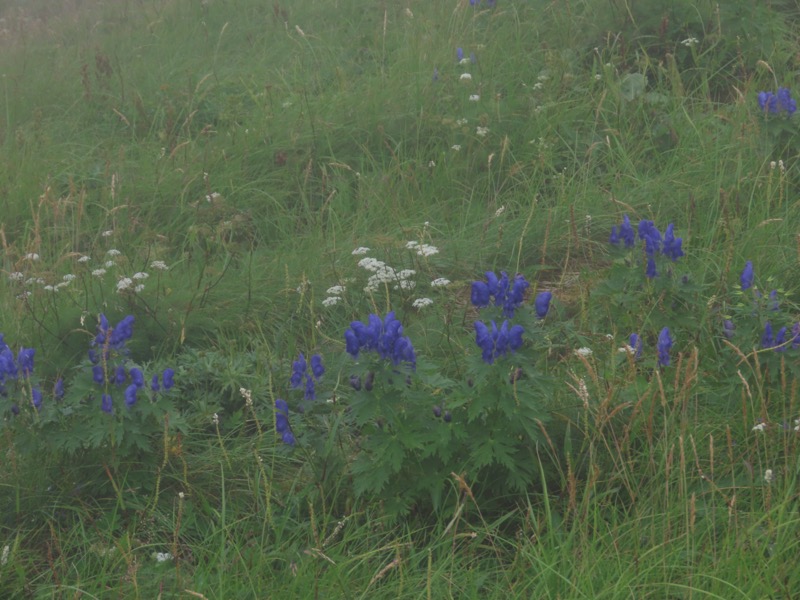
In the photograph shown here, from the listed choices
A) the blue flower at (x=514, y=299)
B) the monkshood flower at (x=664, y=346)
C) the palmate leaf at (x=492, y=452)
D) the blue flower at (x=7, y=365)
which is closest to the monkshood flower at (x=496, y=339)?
the blue flower at (x=514, y=299)

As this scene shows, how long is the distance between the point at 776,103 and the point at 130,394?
335 centimetres

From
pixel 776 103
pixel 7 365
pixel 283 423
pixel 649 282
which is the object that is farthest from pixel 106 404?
pixel 776 103

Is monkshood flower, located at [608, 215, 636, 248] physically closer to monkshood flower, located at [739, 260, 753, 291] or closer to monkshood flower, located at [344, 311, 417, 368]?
monkshood flower, located at [739, 260, 753, 291]

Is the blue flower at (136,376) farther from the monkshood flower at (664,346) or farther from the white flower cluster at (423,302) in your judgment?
the monkshood flower at (664,346)

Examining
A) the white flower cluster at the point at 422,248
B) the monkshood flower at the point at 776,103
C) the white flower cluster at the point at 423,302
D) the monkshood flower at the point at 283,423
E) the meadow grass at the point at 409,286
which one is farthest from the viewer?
the monkshood flower at the point at 776,103

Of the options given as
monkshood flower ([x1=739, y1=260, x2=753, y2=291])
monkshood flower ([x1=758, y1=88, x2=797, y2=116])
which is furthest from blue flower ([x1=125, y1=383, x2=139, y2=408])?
monkshood flower ([x1=758, y1=88, x2=797, y2=116])

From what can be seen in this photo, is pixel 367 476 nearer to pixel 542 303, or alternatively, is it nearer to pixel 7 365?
pixel 542 303

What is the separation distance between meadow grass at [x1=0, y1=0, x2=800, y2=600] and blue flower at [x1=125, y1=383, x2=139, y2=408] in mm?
68

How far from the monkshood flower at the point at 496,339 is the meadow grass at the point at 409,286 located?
3.1 inches

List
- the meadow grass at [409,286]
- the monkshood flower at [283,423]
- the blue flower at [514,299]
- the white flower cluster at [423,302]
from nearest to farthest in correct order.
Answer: the meadow grass at [409,286], the blue flower at [514,299], the monkshood flower at [283,423], the white flower cluster at [423,302]

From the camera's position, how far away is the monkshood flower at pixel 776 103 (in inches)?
185

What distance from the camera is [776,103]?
187 inches

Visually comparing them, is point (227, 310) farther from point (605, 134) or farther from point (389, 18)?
point (389, 18)

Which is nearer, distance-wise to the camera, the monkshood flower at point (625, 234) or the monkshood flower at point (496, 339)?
the monkshood flower at point (496, 339)
